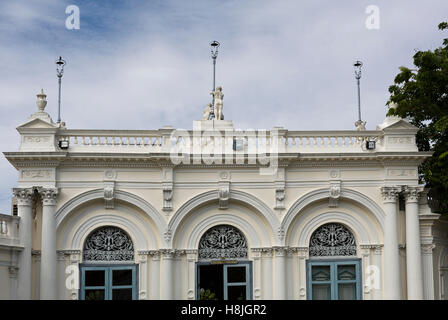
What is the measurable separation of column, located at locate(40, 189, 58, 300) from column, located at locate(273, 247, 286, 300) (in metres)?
6.41

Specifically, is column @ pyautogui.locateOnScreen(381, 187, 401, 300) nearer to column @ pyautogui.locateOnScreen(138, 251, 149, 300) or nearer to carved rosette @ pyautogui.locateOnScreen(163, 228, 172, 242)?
carved rosette @ pyautogui.locateOnScreen(163, 228, 172, 242)

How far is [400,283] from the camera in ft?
77.9

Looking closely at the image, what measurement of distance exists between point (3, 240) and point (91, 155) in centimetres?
346

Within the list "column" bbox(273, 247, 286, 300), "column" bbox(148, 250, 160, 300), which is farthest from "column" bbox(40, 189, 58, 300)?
"column" bbox(273, 247, 286, 300)

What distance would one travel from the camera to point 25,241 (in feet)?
76.0

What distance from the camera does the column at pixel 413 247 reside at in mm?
23672

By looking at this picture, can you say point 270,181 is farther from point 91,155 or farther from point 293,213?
point 91,155

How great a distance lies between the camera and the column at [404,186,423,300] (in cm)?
2367

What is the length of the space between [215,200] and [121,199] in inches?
110

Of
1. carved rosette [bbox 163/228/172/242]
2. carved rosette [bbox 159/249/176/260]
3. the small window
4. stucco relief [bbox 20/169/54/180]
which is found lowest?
the small window

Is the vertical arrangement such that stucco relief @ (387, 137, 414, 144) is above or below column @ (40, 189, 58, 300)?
above

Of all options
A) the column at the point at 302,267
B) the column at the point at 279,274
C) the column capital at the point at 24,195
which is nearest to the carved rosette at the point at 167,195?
the column at the point at 279,274

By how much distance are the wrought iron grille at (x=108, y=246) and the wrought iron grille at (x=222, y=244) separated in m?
2.19
